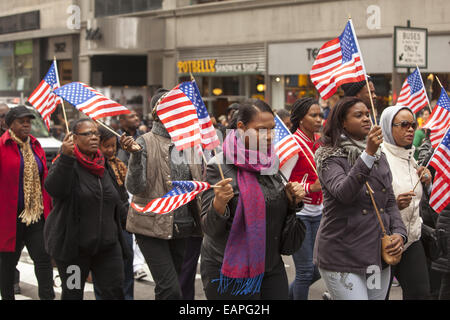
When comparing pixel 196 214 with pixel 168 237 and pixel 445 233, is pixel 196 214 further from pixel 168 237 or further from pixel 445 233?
pixel 445 233

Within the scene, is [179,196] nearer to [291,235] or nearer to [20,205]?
[291,235]

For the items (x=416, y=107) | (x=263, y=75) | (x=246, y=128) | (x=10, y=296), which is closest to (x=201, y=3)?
(x=263, y=75)

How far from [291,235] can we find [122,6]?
25.2m

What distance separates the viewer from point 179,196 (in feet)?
14.7

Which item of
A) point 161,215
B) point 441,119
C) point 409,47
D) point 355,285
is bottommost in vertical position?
point 355,285

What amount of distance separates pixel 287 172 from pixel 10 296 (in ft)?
9.30

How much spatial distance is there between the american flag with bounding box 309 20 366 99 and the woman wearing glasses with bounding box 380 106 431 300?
0.50 meters

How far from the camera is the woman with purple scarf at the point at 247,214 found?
444 cm

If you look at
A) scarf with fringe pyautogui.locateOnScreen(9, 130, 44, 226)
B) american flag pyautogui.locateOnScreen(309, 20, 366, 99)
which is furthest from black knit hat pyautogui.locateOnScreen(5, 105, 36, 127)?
american flag pyautogui.locateOnScreen(309, 20, 366, 99)

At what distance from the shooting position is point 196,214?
19.8 ft

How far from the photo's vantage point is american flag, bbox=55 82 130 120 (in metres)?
6.00

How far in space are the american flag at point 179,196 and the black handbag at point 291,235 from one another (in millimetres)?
601

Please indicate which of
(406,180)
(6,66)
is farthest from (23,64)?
(406,180)

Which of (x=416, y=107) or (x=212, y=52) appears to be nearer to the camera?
(x=416, y=107)
